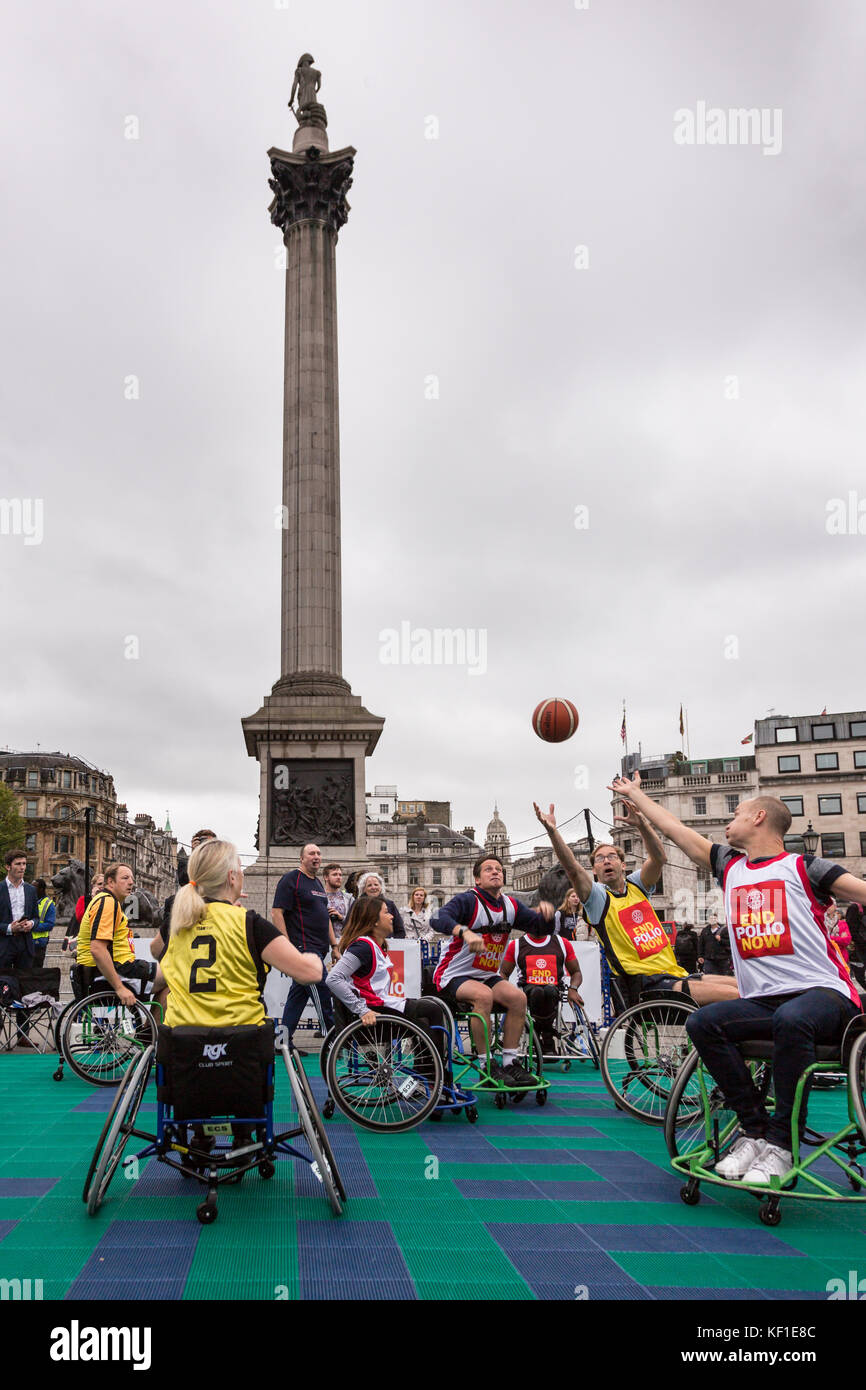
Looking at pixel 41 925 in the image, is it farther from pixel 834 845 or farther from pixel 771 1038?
pixel 834 845

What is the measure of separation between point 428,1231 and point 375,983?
111 inches

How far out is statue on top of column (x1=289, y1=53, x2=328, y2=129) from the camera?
105 feet

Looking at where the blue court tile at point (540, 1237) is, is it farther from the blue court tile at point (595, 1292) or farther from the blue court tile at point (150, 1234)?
the blue court tile at point (150, 1234)

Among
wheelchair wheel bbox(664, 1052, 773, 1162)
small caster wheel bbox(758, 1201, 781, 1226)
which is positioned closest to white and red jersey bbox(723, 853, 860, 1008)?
wheelchair wheel bbox(664, 1052, 773, 1162)

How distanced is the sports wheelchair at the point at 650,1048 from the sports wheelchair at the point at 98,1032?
4431mm

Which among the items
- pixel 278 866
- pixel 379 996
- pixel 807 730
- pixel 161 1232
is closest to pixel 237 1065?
pixel 161 1232

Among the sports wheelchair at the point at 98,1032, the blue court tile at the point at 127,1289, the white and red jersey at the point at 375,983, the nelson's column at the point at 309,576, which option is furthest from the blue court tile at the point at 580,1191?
the nelson's column at the point at 309,576

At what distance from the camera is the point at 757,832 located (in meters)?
5.66

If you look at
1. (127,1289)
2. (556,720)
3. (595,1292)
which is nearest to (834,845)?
(556,720)

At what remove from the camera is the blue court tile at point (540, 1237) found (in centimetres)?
473

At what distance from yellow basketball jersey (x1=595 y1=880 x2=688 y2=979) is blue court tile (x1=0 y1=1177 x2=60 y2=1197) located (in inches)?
177

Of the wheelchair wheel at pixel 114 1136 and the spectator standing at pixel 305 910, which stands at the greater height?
the spectator standing at pixel 305 910

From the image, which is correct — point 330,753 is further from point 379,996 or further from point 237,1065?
point 237,1065

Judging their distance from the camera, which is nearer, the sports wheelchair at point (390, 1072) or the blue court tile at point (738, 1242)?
the blue court tile at point (738, 1242)
